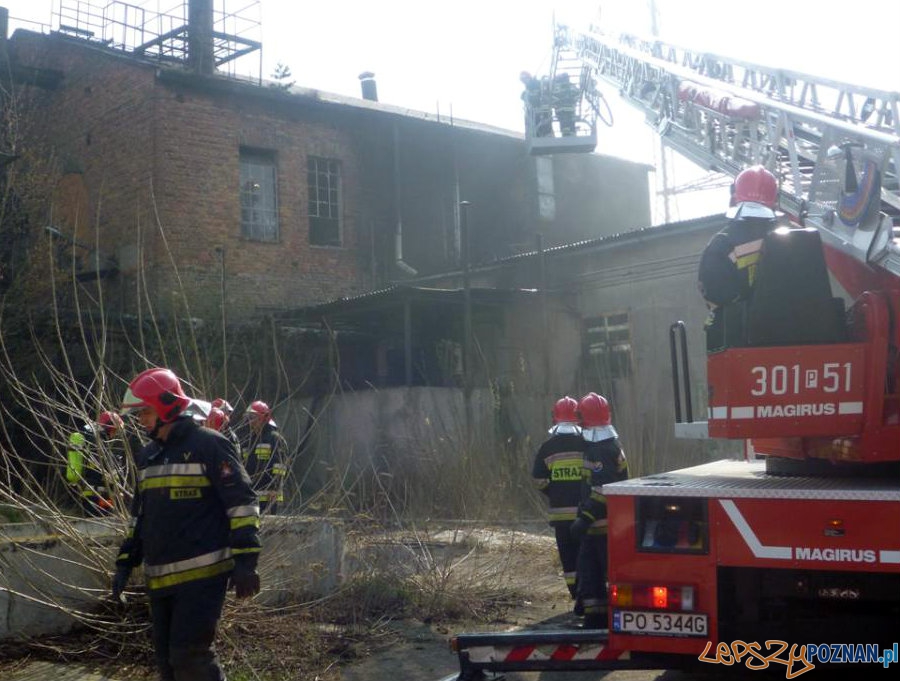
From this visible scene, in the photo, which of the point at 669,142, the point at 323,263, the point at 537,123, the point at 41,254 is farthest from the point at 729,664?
the point at 323,263

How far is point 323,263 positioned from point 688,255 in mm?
8639

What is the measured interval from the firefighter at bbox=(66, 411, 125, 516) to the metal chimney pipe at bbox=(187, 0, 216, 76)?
1640 centimetres

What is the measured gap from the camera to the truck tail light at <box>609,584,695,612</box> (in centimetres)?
455

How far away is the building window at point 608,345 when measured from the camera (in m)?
19.7

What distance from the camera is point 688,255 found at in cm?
1859

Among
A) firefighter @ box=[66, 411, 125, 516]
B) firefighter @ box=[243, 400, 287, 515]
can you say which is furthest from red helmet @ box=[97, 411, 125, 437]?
firefighter @ box=[243, 400, 287, 515]

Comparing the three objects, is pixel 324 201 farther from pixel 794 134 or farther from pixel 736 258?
pixel 736 258

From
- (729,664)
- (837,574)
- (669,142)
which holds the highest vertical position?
(669,142)

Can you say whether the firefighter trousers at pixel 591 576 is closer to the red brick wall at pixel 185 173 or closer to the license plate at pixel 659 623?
the license plate at pixel 659 623

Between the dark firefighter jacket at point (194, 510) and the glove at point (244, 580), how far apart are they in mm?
32

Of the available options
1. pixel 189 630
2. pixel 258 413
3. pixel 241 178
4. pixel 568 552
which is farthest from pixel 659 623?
pixel 241 178

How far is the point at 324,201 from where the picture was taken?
23.9 m

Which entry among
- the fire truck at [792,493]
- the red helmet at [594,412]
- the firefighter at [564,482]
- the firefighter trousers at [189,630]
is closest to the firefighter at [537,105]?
the firefighter at [564,482]

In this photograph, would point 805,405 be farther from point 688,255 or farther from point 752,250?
point 688,255
